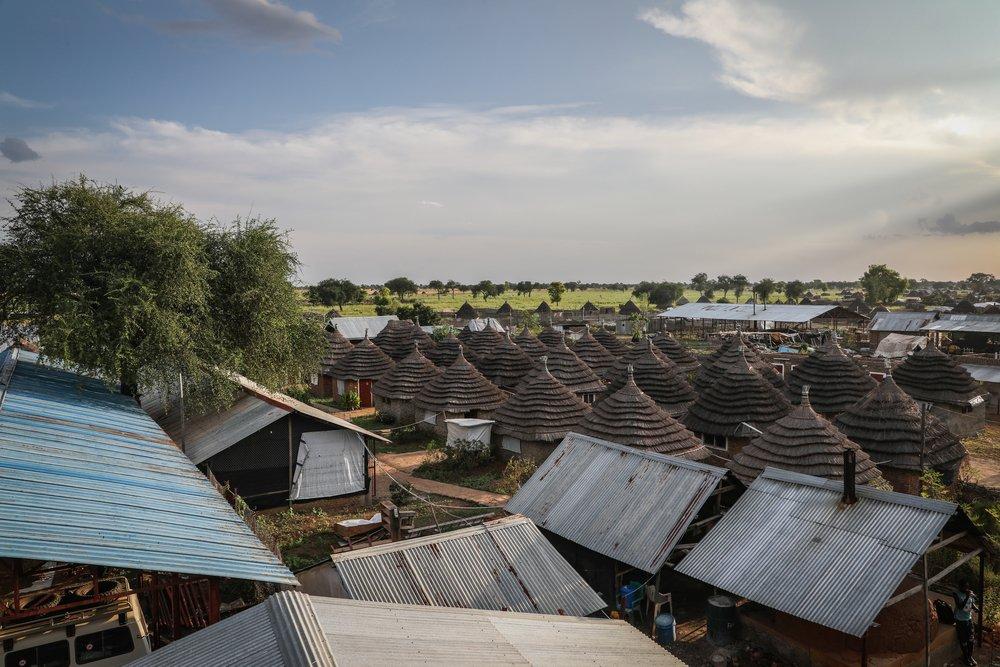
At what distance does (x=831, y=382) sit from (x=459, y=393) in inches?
578

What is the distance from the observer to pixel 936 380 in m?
28.5

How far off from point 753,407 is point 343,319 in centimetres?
3355

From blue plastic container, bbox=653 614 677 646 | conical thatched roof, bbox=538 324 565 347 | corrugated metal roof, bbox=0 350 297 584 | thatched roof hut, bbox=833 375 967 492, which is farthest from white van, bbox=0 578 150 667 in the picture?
conical thatched roof, bbox=538 324 565 347

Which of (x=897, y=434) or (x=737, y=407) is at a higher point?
(x=737, y=407)

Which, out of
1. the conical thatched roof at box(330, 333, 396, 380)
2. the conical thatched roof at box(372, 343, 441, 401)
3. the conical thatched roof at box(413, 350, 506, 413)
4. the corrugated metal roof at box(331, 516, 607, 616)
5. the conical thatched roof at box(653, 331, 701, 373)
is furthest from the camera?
the conical thatched roof at box(330, 333, 396, 380)

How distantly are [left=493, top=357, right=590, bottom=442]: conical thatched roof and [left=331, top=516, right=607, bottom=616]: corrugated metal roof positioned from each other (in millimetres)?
10741

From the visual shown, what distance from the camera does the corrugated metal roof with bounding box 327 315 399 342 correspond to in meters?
46.9

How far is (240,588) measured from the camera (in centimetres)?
1220

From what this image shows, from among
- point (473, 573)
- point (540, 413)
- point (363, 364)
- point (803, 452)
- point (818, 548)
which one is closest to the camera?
point (473, 573)

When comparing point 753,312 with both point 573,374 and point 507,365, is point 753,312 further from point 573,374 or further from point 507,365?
point 573,374

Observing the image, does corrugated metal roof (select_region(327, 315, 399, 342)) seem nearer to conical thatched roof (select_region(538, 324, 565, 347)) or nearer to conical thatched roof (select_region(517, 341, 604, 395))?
conical thatched roof (select_region(538, 324, 565, 347))

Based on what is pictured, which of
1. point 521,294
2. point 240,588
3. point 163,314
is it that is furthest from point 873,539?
point 521,294

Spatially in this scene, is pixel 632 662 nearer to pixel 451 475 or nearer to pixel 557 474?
pixel 557 474

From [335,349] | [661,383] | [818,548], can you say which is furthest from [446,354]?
[818,548]
